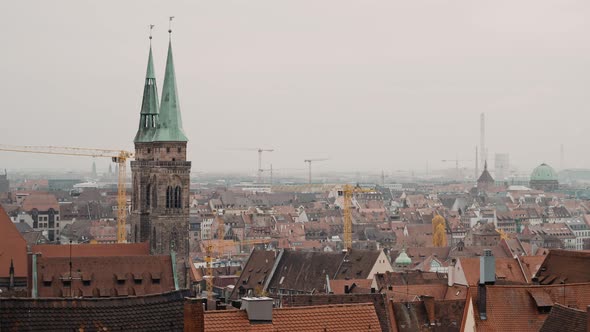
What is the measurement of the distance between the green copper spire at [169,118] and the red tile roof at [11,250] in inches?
960

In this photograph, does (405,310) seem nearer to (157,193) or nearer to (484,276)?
(484,276)

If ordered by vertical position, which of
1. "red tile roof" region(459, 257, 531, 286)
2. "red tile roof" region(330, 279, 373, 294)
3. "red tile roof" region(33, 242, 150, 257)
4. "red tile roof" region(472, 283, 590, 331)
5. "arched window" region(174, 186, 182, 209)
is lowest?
"red tile roof" region(330, 279, 373, 294)

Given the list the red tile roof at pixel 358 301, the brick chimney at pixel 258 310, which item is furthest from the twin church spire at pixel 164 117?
the brick chimney at pixel 258 310

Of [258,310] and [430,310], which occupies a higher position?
[258,310]

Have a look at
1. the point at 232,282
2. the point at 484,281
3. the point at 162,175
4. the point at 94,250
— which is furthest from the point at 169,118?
the point at 484,281

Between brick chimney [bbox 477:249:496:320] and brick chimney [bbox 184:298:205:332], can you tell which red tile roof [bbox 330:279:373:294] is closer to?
brick chimney [bbox 477:249:496:320]

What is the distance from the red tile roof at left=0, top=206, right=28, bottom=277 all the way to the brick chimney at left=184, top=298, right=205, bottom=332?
66.9 meters

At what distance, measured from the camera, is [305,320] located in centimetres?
4622

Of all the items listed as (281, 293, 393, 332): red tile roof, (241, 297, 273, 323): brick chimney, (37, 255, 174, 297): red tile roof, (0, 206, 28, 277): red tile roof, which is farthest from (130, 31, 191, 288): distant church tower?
(241, 297, 273, 323): brick chimney

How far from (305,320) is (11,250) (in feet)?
217

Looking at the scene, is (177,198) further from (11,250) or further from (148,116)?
(11,250)

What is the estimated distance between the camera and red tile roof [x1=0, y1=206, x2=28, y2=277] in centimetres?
10688

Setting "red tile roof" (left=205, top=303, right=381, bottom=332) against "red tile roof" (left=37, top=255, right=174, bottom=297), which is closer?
"red tile roof" (left=205, top=303, right=381, bottom=332)

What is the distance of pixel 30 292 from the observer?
321 ft
